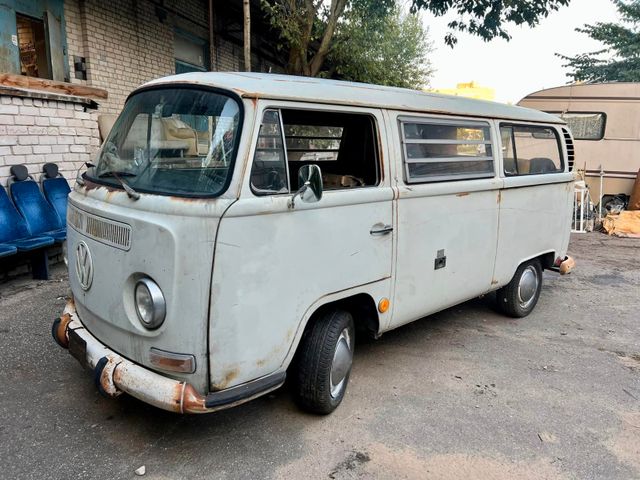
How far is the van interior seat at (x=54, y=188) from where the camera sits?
5953 mm

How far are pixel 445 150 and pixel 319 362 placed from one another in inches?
77.5

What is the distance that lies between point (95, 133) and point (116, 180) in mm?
4510

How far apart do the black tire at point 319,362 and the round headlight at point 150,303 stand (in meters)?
0.94

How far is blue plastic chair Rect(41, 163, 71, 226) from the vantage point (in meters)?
5.95

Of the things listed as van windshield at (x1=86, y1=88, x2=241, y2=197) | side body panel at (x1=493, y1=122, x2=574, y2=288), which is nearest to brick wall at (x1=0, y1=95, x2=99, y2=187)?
van windshield at (x1=86, y1=88, x2=241, y2=197)

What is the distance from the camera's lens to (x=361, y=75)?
11.4 m

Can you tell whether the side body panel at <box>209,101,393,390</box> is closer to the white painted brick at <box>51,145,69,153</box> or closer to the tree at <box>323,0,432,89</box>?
the white painted brick at <box>51,145,69,153</box>

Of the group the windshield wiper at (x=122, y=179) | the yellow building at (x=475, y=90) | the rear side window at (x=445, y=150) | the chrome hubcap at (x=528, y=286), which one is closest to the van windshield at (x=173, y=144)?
the windshield wiper at (x=122, y=179)

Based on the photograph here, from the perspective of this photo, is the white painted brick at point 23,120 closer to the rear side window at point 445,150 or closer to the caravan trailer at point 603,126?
the rear side window at point 445,150

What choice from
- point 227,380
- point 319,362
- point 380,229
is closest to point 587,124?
point 380,229

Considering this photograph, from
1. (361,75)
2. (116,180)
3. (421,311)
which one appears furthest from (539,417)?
(361,75)

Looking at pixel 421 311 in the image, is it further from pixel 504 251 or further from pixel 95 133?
pixel 95 133

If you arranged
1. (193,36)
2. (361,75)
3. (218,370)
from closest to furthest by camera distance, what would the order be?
(218,370) → (193,36) → (361,75)

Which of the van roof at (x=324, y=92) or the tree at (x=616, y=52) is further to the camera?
the tree at (x=616, y=52)
